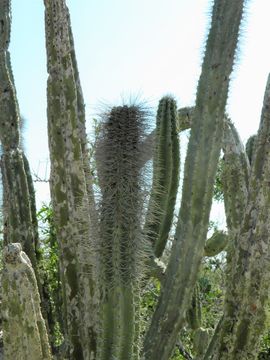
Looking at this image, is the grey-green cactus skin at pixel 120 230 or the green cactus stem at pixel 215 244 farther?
the green cactus stem at pixel 215 244

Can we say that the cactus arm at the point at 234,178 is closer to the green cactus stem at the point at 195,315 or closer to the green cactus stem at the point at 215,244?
the green cactus stem at the point at 215,244

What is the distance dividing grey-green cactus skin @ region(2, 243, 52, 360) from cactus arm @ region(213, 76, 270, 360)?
0.98 m

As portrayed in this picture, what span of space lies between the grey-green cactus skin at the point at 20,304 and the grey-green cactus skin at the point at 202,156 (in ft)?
3.09

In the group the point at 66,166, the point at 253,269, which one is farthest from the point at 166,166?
the point at 253,269

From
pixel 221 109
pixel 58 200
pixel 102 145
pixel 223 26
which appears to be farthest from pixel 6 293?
pixel 223 26

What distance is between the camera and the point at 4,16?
17.3 ft

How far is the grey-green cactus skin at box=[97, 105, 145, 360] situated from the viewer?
3.22 metres

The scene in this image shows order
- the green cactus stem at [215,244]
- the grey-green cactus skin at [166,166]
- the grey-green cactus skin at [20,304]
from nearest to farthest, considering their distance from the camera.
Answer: the grey-green cactus skin at [20,304] < the grey-green cactus skin at [166,166] < the green cactus stem at [215,244]

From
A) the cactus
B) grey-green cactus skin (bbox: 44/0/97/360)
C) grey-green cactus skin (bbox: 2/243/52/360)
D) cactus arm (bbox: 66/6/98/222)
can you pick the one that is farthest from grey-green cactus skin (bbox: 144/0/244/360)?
grey-green cactus skin (bbox: 2/243/52/360)

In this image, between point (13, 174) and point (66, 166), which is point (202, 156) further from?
point (13, 174)

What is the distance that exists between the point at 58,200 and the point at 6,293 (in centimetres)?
110

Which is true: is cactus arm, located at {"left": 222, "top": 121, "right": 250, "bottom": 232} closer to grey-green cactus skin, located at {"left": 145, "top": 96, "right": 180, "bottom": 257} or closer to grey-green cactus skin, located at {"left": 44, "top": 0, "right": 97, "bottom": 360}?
grey-green cactus skin, located at {"left": 145, "top": 96, "right": 180, "bottom": 257}

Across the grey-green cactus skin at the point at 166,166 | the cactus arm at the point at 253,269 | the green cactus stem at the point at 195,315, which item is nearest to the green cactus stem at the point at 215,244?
the grey-green cactus skin at the point at 166,166

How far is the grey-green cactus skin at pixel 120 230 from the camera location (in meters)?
3.22
